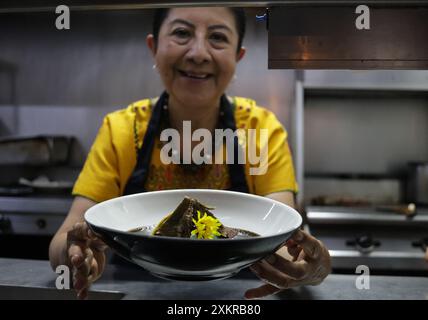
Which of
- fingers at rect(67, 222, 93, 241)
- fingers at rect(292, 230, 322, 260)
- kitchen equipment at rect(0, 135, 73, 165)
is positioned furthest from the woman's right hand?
fingers at rect(292, 230, 322, 260)

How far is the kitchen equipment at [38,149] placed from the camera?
834 millimetres

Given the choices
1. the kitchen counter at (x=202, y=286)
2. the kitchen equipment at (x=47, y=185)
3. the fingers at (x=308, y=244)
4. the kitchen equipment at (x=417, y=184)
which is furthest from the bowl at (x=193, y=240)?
the kitchen equipment at (x=417, y=184)

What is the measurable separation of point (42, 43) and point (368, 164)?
1218 mm

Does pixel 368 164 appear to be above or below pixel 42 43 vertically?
below

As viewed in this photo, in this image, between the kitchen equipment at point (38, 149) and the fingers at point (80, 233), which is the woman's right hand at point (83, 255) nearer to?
the fingers at point (80, 233)

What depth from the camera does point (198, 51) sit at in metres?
0.70

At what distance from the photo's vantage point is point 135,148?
0.78 meters

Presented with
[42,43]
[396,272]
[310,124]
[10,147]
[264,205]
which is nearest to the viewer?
[264,205]

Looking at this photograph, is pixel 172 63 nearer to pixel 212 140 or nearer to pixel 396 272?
pixel 212 140

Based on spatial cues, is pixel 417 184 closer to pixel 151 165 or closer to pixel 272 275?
pixel 272 275

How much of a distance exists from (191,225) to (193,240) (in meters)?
0.09

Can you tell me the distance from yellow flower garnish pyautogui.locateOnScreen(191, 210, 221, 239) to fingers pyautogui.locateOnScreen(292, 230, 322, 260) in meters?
0.13

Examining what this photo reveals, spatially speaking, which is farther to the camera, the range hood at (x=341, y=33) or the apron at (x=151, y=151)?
the apron at (x=151, y=151)
